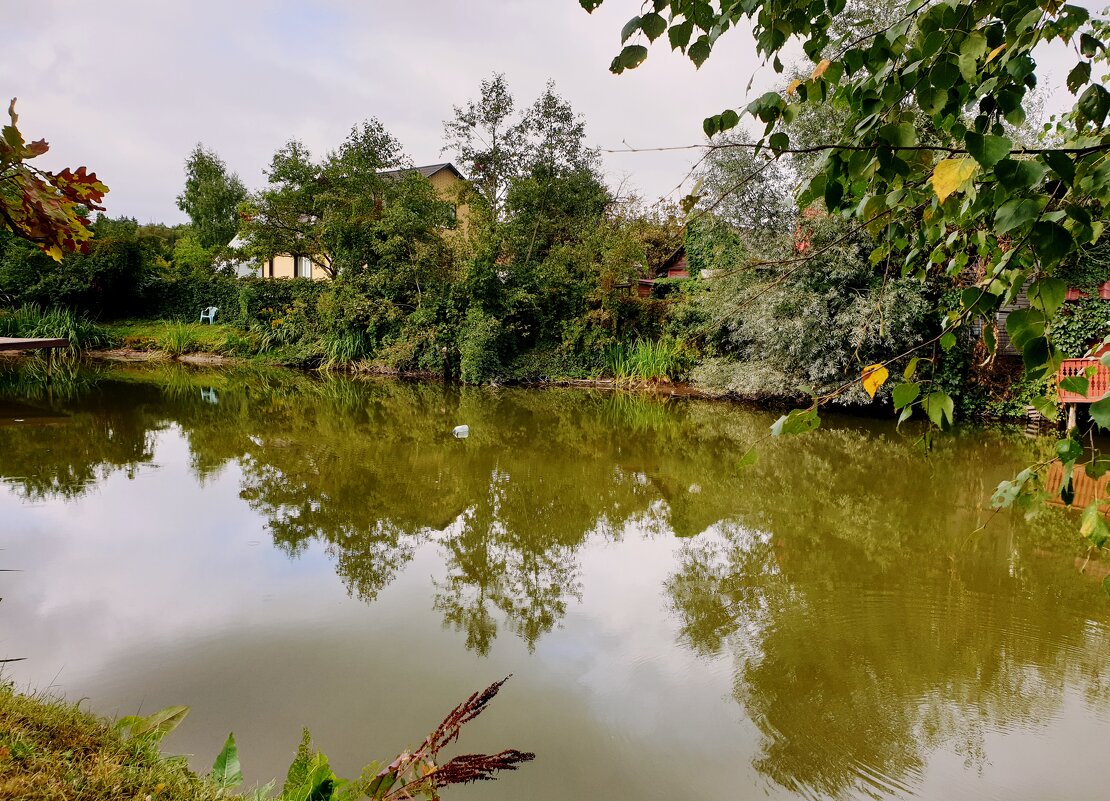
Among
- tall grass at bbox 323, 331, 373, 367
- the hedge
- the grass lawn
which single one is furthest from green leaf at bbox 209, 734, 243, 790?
the grass lawn

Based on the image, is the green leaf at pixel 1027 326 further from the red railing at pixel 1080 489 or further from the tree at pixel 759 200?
the tree at pixel 759 200

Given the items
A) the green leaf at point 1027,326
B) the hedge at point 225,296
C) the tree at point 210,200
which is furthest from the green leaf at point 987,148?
the tree at point 210,200

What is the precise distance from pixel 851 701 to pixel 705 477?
4.14 meters

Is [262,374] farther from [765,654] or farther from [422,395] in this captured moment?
[765,654]

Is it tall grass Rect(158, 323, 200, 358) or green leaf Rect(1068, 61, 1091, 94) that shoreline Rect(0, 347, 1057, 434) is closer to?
tall grass Rect(158, 323, 200, 358)

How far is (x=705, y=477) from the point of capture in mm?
6965

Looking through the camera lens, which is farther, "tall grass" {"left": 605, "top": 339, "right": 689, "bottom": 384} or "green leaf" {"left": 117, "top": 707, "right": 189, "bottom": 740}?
"tall grass" {"left": 605, "top": 339, "right": 689, "bottom": 384}

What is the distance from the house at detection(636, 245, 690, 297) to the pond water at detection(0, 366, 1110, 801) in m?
9.44

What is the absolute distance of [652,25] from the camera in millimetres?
1285

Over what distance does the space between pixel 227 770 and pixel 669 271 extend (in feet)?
54.3

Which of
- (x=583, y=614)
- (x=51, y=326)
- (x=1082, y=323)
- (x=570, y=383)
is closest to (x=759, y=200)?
(x=1082, y=323)

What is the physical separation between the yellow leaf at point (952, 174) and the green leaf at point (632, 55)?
66cm

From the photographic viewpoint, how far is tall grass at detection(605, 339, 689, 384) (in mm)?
14609

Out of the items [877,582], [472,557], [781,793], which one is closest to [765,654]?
[781,793]
